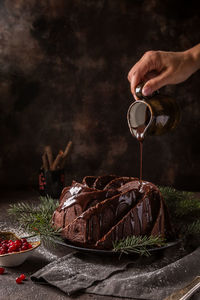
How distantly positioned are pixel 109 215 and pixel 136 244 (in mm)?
200

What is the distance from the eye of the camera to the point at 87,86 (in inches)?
146

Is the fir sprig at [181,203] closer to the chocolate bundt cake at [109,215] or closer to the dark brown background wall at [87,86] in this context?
the chocolate bundt cake at [109,215]

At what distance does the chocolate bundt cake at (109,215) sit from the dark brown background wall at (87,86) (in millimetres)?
1742

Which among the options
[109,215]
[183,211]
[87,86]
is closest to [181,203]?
[183,211]

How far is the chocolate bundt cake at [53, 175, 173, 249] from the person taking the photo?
1.88 m

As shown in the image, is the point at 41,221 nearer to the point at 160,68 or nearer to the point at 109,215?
the point at 109,215

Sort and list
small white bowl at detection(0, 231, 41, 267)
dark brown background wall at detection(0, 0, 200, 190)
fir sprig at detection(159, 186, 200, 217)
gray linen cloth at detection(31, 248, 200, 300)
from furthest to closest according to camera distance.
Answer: dark brown background wall at detection(0, 0, 200, 190) → fir sprig at detection(159, 186, 200, 217) → small white bowl at detection(0, 231, 41, 267) → gray linen cloth at detection(31, 248, 200, 300)

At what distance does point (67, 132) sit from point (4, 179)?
72 cm

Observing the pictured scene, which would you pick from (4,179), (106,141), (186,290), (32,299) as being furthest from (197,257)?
(4,179)

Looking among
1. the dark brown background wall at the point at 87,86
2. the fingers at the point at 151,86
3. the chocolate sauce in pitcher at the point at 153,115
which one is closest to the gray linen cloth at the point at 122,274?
the chocolate sauce in pitcher at the point at 153,115

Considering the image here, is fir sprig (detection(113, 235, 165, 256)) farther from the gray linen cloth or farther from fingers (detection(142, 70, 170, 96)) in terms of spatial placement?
fingers (detection(142, 70, 170, 96))

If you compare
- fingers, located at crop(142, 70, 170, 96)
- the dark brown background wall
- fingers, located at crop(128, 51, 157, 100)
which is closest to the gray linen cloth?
fingers, located at crop(142, 70, 170, 96)

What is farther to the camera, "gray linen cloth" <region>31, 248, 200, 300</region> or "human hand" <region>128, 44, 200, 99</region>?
"human hand" <region>128, 44, 200, 99</region>

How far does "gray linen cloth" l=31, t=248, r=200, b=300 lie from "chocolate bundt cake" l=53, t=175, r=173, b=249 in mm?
101
